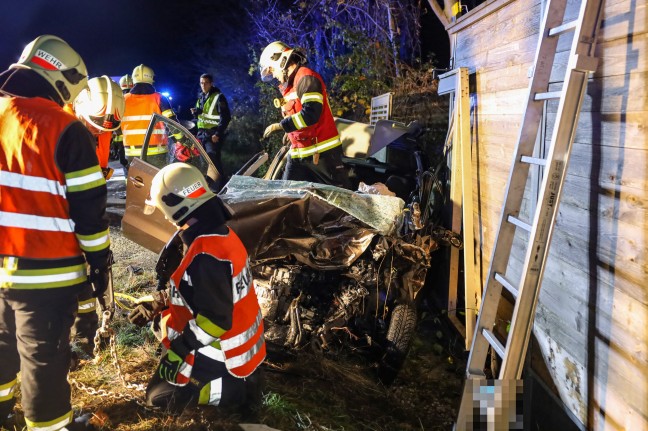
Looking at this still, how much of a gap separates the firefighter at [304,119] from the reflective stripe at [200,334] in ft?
8.51

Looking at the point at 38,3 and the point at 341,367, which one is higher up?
the point at 38,3

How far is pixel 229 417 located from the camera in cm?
288

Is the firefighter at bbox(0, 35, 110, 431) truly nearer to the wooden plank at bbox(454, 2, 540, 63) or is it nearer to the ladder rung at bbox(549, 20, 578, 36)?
the ladder rung at bbox(549, 20, 578, 36)

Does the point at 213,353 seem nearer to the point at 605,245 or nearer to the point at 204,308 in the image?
the point at 204,308

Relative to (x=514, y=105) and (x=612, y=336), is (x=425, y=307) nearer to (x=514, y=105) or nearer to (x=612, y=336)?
(x=514, y=105)

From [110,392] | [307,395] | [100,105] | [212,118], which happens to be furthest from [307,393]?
[212,118]

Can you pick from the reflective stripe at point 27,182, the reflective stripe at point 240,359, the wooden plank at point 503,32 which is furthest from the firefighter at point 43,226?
the wooden plank at point 503,32

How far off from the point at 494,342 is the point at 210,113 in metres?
6.63

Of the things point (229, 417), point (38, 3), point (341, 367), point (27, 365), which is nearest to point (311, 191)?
point (341, 367)

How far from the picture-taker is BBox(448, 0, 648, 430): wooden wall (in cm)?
191

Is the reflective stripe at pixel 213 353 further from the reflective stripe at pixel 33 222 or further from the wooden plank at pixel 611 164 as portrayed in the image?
the wooden plank at pixel 611 164

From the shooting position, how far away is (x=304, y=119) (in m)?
4.61

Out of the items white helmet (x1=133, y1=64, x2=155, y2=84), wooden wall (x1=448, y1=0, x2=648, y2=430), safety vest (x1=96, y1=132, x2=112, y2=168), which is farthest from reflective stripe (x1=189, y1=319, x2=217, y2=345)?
white helmet (x1=133, y1=64, x2=155, y2=84)

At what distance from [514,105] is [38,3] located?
2488cm
